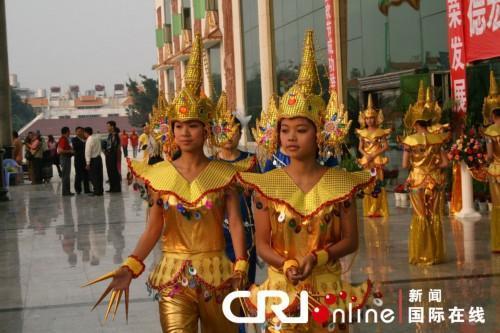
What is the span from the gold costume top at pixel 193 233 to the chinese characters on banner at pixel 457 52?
8.83 metres

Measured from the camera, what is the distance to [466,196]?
13477 mm

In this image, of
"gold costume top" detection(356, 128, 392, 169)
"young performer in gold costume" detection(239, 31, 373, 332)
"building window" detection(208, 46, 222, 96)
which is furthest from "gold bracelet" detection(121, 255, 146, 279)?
"building window" detection(208, 46, 222, 96)

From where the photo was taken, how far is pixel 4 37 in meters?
26.9

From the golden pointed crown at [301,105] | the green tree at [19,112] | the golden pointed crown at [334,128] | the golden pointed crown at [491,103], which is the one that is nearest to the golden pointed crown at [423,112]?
the golden pointed crown at [491,103]

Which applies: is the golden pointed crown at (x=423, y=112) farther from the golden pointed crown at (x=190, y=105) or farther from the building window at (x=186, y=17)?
the building window at (x=186, y=17)

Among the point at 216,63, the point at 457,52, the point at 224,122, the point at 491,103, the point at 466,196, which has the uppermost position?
the point at 216,63

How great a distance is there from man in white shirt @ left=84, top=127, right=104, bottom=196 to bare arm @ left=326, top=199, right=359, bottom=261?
640 inches

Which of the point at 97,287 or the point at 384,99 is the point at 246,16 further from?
the point at 97,287

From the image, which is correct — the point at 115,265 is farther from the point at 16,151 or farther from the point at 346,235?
the point at 16,151

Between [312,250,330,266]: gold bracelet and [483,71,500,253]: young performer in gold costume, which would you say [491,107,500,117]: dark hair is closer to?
[483,71,500,253]: young performer in gold costume

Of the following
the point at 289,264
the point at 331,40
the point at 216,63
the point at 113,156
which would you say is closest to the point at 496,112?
the point at 289,264

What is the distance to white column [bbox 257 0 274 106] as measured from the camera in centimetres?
2656

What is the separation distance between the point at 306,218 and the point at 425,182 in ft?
18.2

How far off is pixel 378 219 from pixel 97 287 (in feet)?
19.8
